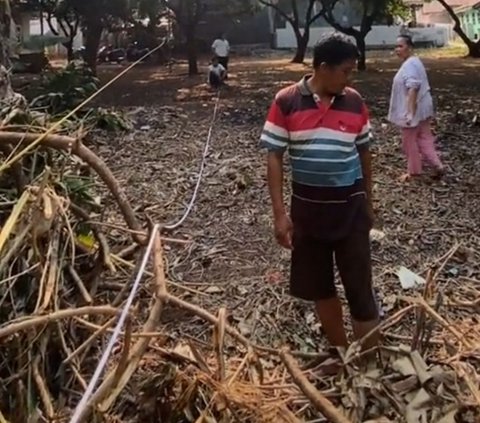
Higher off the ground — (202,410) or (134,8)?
(134,8)

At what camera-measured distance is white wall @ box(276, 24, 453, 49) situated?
3456cm

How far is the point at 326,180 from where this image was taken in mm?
3424

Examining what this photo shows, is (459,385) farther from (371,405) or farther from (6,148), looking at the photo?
(6,148)

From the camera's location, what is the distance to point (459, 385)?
2920mm

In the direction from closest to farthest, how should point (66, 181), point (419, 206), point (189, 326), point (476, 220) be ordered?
1. point (66, 181)
2. point (189, 326)
3. point (476, 220)
4. point (419, 206)

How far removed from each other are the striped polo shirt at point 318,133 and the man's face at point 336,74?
0.07m

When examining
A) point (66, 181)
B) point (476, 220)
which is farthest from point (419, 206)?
point (66, 181)

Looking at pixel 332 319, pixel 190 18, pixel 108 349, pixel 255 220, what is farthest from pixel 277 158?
pixel 190 18

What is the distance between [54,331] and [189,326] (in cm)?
113

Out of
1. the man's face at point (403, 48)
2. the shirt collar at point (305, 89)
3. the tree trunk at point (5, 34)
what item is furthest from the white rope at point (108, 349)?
the tree trunk at point (5, 34)

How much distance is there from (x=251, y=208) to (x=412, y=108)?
156 cm

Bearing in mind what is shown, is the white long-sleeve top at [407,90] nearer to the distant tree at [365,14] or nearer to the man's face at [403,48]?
the man's face at [403,48]

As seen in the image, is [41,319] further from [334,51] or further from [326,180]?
[334,51]

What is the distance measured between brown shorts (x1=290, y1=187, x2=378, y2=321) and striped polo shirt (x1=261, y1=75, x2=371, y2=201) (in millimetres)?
104
